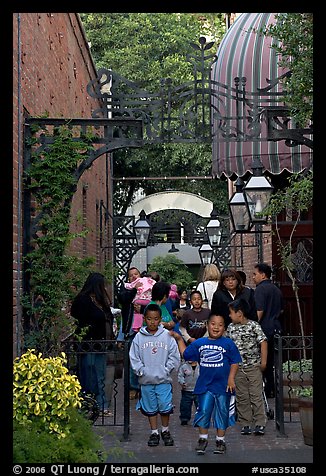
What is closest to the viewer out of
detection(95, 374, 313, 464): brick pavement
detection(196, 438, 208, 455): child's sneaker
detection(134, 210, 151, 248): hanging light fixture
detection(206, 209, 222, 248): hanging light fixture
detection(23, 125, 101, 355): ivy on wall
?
detection(95, 374, 313, 464): brick pavement

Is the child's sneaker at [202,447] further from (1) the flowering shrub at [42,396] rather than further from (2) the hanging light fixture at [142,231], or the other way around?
(2) the hanging light fixture at [142,231]

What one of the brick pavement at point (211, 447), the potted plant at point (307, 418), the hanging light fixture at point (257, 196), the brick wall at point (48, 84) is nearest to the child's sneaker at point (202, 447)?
the brick pavement at point (211, 447)

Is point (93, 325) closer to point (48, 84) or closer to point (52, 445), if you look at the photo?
point (52, 445)

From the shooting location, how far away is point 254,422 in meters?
9.80

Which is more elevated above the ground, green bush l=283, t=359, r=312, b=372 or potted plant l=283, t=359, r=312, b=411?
green bush l=283, t=359, r=312, b=372

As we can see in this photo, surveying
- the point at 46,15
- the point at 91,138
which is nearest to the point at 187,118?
the point at 91,138

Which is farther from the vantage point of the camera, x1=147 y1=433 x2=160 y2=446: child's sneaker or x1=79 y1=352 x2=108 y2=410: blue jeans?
x1=79 y1=352 x2=108 y2=410: blue jeans

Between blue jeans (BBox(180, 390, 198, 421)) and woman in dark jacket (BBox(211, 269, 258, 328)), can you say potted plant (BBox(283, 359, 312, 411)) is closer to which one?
woman in dark jacket (BBox(211, 269, 258, 328))

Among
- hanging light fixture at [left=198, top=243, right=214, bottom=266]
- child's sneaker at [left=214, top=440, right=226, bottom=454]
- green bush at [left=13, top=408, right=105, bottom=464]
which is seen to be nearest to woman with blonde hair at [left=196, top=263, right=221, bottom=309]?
child's sneaker at [left=214, top=440, right=226, bottom=454]

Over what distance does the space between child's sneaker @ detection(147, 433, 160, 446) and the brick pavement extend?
0.05m

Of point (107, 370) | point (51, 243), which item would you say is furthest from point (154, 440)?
point (51, 243)

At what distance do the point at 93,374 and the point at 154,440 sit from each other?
171cm

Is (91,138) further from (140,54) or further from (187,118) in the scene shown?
(140,54)

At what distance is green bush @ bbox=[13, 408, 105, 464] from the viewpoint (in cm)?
674
